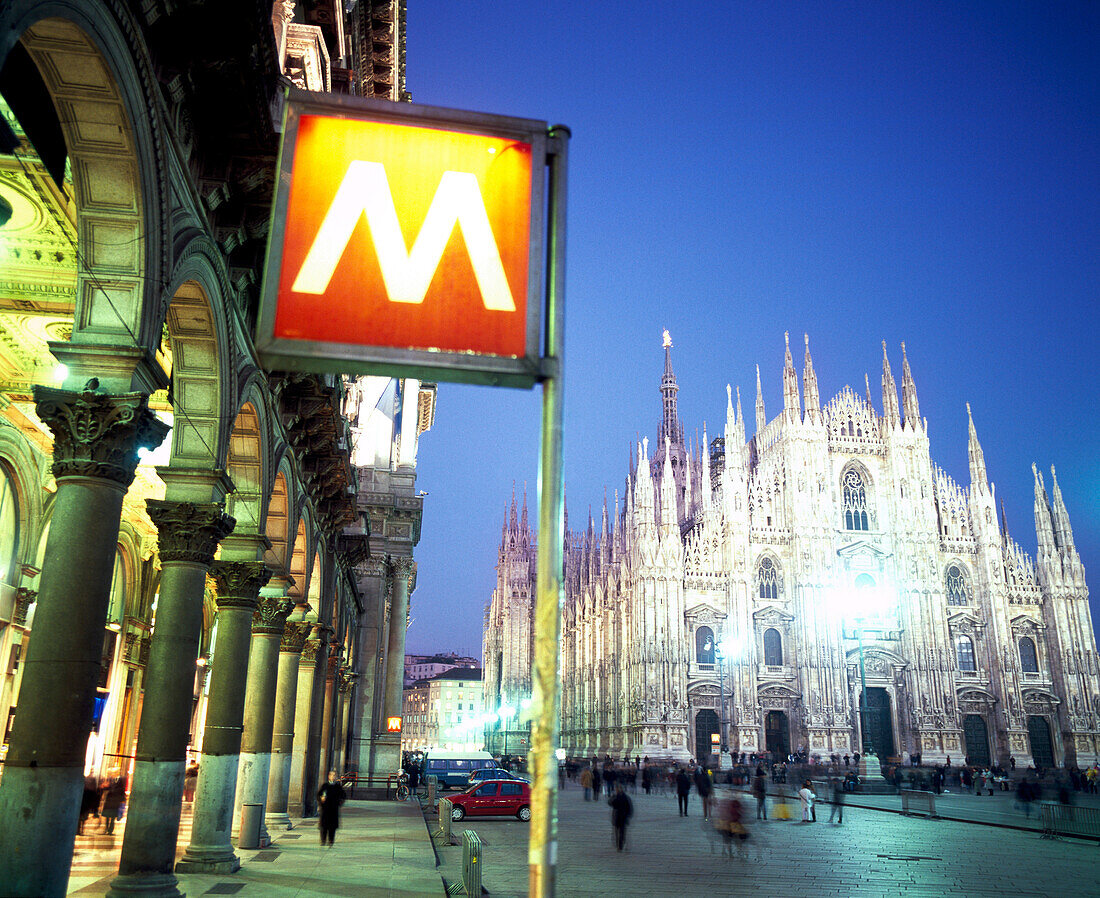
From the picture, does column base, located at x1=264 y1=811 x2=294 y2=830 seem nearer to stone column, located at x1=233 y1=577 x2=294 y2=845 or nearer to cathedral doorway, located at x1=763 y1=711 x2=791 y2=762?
stone column, located at x1=233 y1=577 x2=294 y2=845

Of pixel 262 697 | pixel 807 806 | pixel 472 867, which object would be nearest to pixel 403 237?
pixel 472 867

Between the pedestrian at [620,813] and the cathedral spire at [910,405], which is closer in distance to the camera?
the pedestrian at [620,813]

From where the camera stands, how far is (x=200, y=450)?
1230cm

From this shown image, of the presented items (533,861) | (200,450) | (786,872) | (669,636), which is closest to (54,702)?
(200,450)

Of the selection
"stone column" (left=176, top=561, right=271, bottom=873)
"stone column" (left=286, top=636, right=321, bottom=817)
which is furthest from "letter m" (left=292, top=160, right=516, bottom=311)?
"stone column" (left=286, top=636, right=321, bottom=817)

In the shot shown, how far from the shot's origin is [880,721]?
63750 millimetres

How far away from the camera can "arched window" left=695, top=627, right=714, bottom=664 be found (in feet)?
205

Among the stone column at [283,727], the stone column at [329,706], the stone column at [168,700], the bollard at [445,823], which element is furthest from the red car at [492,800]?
the stone column at [168,700]

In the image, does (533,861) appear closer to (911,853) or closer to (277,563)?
(277,563)

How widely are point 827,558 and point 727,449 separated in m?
11.0

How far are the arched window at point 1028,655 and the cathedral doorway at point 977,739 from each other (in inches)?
220

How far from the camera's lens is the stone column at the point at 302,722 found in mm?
23625

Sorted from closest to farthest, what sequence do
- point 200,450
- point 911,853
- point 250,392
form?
point 200,450, point 250,392, point 911,853

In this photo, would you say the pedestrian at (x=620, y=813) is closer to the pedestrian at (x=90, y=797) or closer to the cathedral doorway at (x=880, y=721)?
the pedestrian at (x=90, y=797)
